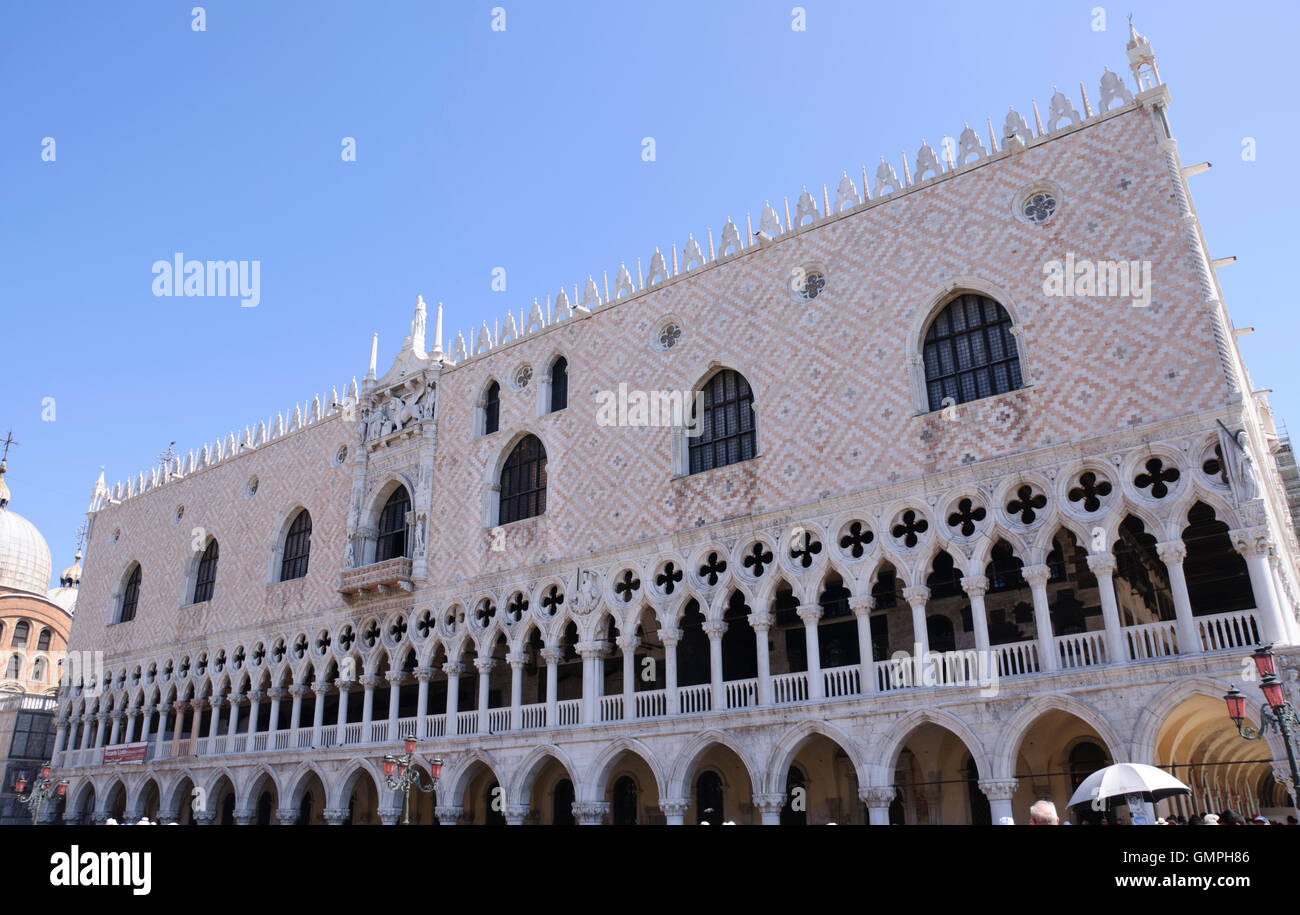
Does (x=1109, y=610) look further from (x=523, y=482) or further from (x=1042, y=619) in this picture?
(x=523, y=482)

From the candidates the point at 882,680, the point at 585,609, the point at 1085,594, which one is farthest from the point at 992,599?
the point at 585,609

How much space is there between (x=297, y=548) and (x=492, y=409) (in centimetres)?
693

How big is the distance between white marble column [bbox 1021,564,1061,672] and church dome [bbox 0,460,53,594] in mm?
40973

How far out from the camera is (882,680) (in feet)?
47.1

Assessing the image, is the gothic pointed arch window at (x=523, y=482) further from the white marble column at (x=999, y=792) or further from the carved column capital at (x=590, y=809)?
the white marble column at (x=999, y=792)

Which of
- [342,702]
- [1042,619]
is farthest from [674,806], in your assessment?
[342,702]

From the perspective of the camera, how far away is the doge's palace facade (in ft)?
41.5

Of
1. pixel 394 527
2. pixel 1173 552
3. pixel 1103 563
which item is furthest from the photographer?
pixel 394 527

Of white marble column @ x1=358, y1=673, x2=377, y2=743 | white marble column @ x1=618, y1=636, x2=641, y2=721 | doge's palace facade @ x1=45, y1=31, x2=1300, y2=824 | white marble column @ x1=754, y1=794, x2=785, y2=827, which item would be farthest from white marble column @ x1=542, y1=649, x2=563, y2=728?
white marble column @ x1=358, y1=673, x2=377, y2=743

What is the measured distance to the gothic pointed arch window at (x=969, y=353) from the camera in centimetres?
1427

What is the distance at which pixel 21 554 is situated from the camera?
4162 centimetres

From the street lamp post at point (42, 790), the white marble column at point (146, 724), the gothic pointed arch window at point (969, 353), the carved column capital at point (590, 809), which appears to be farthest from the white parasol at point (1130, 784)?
the street lamp post at point (42, 790)

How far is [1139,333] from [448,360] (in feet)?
48.3
